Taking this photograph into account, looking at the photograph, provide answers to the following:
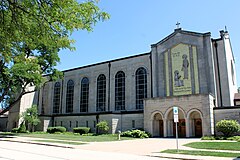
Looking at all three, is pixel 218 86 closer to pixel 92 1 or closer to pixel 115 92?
pixel 115 92

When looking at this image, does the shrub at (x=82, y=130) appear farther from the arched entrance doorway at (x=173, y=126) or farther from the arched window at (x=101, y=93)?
the arched entrance doorway at (x=173, y=126)

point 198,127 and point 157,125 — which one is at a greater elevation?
point 157,125

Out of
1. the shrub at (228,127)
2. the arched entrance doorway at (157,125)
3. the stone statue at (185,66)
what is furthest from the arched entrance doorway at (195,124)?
the stone statue at (185,66)

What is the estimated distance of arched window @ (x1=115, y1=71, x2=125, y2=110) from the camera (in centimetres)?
3872

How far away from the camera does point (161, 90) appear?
112 feet

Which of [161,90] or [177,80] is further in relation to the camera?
[161,90]

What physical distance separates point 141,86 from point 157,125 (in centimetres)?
833

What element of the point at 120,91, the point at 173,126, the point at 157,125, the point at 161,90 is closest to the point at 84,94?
the point at 120,91

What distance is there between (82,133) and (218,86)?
20.2 m

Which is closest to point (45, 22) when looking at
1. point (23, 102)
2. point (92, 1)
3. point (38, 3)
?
point (38, 3)

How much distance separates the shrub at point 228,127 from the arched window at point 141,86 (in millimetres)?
13917

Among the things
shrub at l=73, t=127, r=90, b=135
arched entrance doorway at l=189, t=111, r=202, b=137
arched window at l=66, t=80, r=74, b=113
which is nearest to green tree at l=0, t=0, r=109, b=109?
A: arched entrance doorway at l=189, t=111, r=202, b=137

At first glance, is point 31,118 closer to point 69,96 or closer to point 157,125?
point 69,96

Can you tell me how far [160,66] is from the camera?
115 feet
